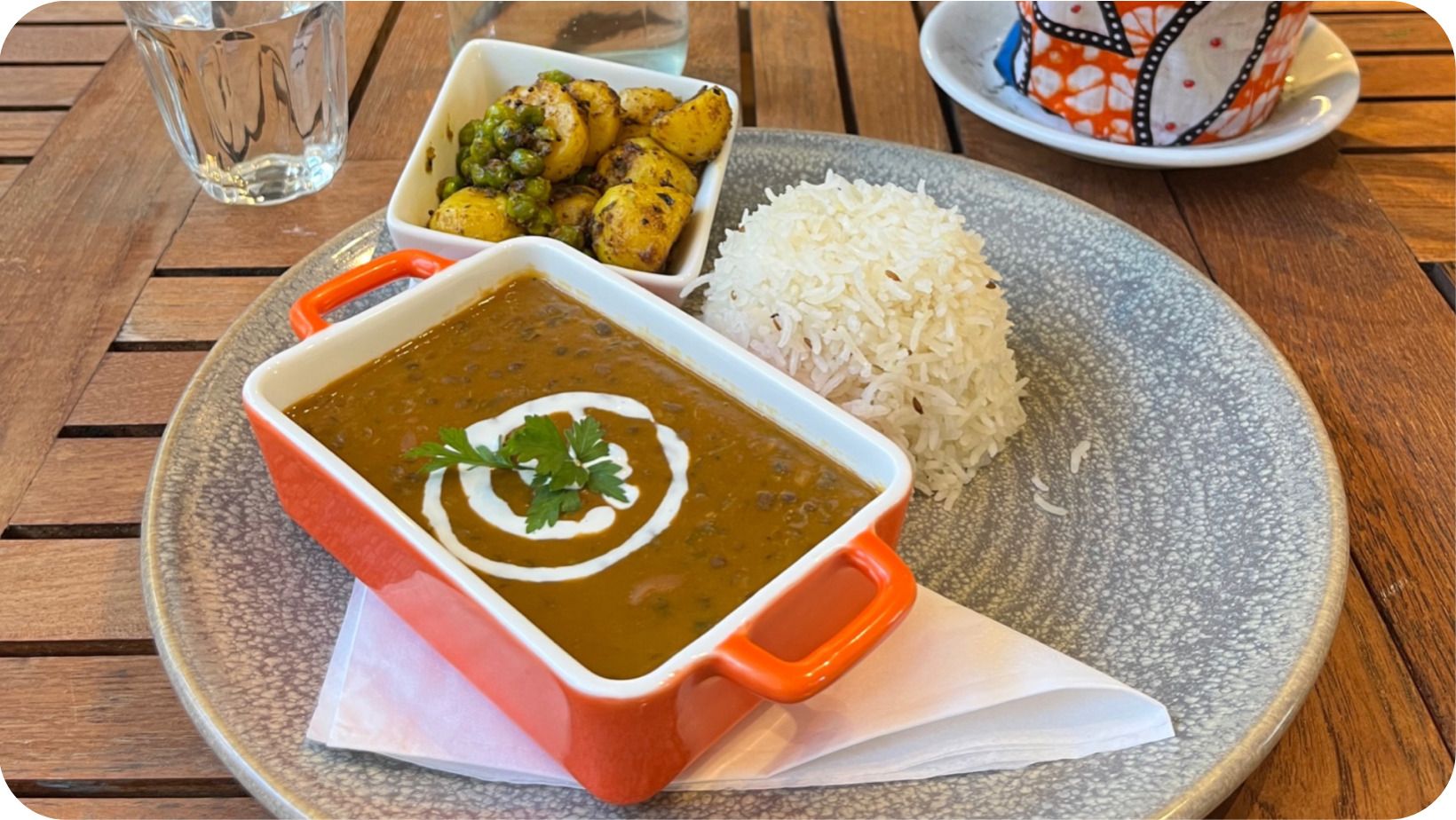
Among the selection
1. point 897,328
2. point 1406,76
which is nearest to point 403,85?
point 897,328

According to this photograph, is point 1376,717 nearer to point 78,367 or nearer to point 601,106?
point 601,106

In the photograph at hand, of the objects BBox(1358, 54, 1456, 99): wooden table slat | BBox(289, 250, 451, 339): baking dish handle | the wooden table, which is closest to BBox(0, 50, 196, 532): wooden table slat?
the wooden table

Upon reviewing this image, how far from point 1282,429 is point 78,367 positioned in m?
1.76

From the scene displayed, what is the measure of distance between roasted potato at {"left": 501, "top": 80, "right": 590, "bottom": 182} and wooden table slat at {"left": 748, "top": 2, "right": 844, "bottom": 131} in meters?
0.61

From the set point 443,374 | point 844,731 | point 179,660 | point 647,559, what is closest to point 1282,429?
point 844,731

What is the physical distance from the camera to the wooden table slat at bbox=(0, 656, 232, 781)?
4.14 feet

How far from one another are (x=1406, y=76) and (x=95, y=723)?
282 centimetres

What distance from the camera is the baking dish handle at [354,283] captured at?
1.52 metres

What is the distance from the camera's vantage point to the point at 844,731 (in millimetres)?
1216

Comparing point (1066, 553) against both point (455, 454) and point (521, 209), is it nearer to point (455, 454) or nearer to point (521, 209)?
point (455, 454)

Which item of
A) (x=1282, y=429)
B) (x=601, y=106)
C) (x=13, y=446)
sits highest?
(x=601, y=106)

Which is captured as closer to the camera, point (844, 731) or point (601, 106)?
point (844, 731)

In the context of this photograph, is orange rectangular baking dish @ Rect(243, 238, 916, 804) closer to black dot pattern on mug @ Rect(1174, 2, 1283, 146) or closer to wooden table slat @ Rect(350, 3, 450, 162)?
wooden table slat @ Rect(350, 3, 450, 162)

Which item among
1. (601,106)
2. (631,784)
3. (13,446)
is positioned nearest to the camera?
(631,784)
